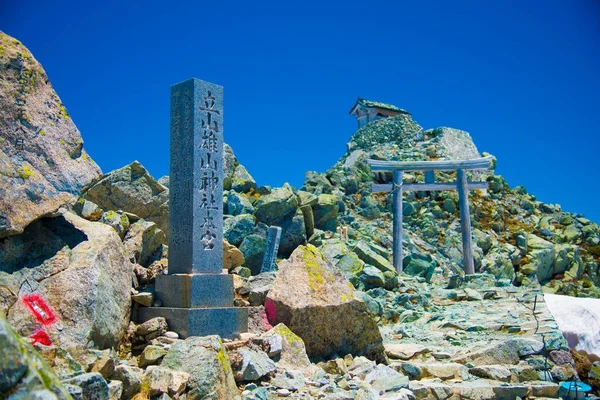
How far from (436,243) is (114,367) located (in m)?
23.6

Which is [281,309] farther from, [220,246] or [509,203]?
Answer: [509,203]

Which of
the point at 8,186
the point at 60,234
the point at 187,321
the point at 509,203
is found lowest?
the point at 187,321

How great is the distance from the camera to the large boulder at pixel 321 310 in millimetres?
8297

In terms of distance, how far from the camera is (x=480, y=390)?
24.9 feet

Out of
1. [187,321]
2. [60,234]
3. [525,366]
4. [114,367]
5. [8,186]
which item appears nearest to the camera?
[114,367]

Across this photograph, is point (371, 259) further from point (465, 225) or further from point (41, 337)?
point (41, 337)

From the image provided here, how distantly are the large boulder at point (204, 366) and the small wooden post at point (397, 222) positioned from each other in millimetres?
13954

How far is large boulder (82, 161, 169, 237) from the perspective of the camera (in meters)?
12.2

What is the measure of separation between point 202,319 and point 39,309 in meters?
2.15

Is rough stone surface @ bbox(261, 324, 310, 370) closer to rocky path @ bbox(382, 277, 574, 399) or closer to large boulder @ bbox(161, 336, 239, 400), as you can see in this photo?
large boulder @ bbox(161, 336, 239, 400)

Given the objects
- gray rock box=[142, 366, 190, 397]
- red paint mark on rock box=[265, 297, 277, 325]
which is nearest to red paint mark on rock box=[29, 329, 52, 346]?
gray rock box=[142, 366, 190, 397]

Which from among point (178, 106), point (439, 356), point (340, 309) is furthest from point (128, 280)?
point (439, 356)

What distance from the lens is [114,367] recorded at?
5324 mm

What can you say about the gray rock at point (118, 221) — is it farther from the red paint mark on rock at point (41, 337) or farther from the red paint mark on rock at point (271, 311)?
the red paint mark on rock at point (41, 337)
